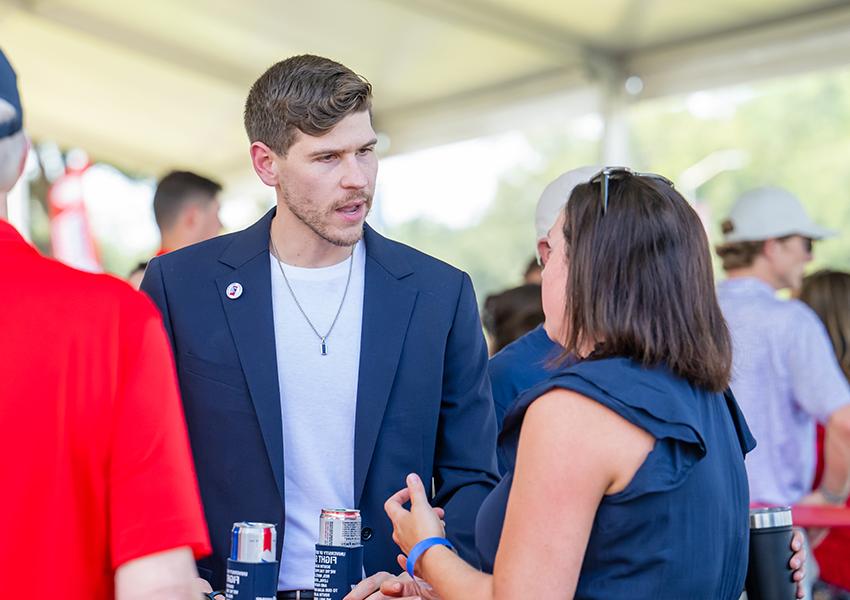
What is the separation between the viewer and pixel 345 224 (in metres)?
2.31

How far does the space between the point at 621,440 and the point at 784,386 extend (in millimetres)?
2485

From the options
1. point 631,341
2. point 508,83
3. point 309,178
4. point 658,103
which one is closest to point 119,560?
point 631,341

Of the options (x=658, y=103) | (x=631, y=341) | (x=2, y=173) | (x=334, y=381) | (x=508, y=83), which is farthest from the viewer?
(x=508, y=83)

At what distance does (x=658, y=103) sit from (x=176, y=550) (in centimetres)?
548

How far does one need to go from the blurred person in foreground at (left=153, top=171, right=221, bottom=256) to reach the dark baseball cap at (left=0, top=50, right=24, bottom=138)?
3578mm

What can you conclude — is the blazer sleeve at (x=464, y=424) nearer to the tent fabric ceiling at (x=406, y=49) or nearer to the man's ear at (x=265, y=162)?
the man's ear at (x=265, y=162)

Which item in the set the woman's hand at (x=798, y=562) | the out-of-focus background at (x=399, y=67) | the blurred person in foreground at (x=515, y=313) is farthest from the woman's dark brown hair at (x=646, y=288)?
the blurred person in foreground at (x=515, y=313)

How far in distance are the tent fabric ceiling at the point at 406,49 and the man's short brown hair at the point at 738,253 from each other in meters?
1.76

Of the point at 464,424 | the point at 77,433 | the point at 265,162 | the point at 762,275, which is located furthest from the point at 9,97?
the point at 762,275

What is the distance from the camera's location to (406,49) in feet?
23.4

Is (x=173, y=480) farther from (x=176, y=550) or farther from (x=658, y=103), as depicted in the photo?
(x=658, y=103)

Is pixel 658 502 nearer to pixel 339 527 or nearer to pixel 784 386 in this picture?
pixel 339 527

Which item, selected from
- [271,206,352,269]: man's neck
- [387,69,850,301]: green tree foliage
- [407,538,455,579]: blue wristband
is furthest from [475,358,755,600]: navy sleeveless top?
[387,69,850,301]: green tree foliage

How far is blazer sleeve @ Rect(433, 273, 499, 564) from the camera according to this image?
2.33m
